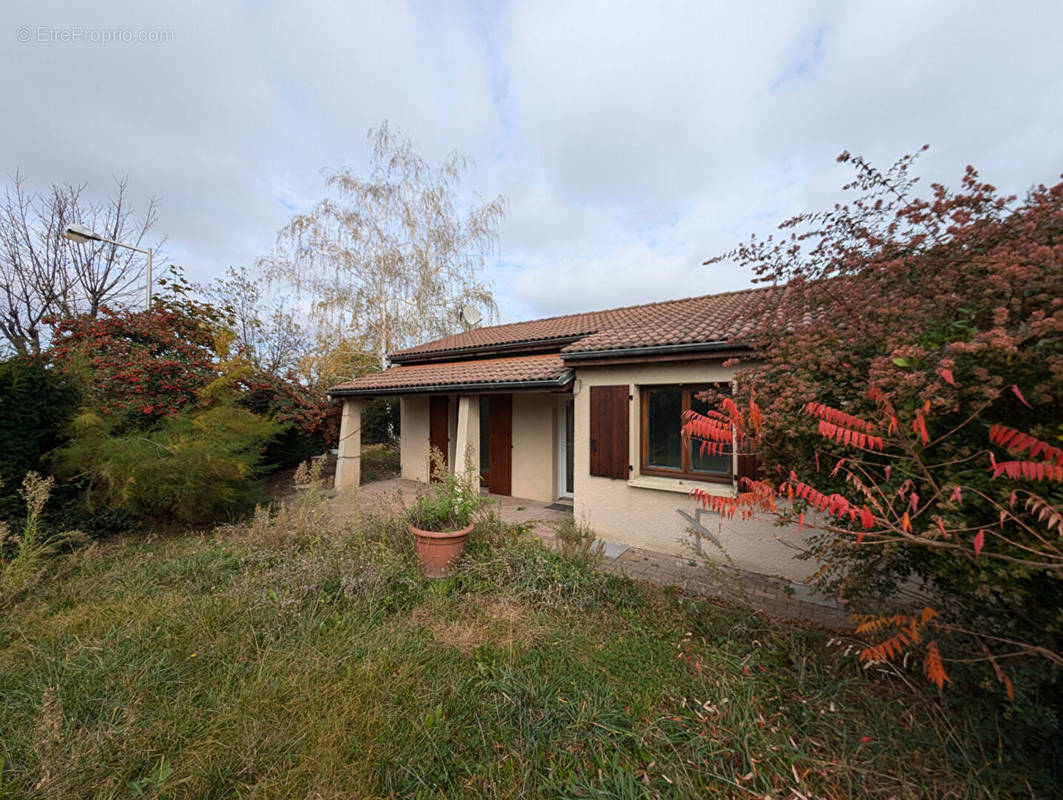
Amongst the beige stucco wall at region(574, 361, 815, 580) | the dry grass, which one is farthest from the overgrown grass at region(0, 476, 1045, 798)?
the beige stucco wall at region(574, 361, 815, 580)

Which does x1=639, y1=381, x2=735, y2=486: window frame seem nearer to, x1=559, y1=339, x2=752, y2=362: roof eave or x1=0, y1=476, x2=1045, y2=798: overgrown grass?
x1=559, y1=339, x2=752, y2=362: roof eave

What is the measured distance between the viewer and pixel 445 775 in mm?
2289

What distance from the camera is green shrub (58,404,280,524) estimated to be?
18.8ft

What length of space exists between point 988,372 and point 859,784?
2.29 meters

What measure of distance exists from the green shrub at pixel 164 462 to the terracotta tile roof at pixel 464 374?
3.55 meters

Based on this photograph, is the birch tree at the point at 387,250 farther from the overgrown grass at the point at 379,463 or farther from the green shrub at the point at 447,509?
the green shrub at the point at 447,509

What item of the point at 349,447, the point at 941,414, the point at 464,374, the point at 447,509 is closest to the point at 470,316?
the point at 464,374

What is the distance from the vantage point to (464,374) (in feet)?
30.1

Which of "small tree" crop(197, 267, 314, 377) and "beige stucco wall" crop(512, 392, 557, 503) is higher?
"small tree" crop(197, 267, 314, 377)

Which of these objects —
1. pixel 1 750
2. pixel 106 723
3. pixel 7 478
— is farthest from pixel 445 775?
pixel 7 478

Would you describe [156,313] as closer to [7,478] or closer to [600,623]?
[7,478]

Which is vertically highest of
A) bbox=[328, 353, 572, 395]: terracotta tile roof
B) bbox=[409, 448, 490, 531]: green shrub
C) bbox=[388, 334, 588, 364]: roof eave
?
bbox=[388, 334, 588, 364]: roof eave

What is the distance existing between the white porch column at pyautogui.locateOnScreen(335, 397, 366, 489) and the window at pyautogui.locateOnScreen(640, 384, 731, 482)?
8140mm

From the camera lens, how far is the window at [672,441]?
602cm
